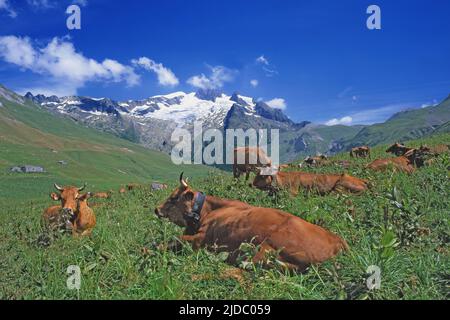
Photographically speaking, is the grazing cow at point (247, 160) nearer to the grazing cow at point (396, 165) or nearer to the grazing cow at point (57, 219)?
the grazing cow at point (396, 165)

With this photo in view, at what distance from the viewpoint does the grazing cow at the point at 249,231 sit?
24.0 ft

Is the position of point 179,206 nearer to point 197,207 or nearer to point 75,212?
point 197,207

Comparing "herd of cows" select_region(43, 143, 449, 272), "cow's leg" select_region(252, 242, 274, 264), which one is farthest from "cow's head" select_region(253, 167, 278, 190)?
"cow's leg" select_region(252, 242, 274, 264)

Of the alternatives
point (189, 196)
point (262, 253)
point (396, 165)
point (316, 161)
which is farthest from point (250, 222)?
point (316, 161)

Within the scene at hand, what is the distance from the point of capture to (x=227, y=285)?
6734 mm

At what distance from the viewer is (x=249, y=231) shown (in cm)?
807

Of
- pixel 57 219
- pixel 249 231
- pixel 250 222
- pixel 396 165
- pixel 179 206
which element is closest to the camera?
pixel 249 231

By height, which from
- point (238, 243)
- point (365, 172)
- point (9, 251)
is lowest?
point (9, 251)

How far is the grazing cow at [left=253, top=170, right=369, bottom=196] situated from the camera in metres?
15.2

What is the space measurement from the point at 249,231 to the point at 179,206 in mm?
2720

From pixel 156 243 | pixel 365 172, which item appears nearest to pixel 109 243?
pixel 156 243

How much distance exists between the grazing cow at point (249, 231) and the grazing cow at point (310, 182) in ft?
17.6

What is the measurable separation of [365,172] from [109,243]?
1097 cm
